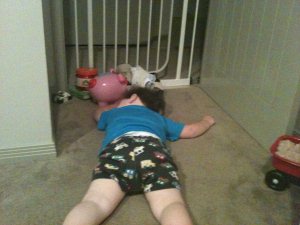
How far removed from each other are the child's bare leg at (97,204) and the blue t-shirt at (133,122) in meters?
0.24

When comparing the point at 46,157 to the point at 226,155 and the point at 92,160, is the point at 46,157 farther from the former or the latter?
the point at 226,155

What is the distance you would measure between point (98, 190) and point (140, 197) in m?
0.18

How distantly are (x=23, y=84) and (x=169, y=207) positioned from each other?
66cm

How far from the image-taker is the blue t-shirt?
1.26 metres

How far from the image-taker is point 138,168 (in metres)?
1.08

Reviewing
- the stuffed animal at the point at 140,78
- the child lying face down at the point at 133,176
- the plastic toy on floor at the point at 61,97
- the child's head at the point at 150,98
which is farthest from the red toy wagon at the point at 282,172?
the plastic toy on floor at the point at 61,97

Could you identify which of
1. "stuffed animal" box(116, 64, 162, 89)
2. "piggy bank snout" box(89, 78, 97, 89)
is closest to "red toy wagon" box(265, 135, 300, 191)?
"stuffed animal" box(116, 64, 162, 89)

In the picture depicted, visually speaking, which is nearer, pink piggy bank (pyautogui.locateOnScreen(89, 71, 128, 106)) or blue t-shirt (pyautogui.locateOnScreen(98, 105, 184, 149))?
blue t-shirt (pyautogui.locateOnScreen(98, 105, 184, 149))

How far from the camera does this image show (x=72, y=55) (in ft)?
8.64

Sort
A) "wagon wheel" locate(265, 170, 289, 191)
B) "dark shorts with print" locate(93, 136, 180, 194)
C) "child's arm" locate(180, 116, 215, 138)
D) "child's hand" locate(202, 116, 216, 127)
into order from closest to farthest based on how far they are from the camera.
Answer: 1. "dark shorts with print" locate(93, 136, 180, 194)
2. "wagon wheel" locate(265, 170, 289, 191)
3. "child's arm" locate(180, 116, 215, 138)
4. "child's hand" locate(202, 116, 216, 127)

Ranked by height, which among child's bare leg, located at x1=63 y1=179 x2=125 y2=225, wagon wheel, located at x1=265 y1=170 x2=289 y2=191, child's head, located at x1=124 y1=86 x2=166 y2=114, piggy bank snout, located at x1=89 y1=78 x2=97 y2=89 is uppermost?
child's head, located at x1=124 y1=86 x2=166 y2=114

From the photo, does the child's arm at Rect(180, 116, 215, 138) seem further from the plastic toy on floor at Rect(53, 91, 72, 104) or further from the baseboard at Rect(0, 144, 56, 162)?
the plastic toy on floor at Rect(53, 91, 72, 104)

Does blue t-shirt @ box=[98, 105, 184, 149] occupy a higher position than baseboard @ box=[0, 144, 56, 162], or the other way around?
blue t-shirt @ box=[98, 105, 184, 149]

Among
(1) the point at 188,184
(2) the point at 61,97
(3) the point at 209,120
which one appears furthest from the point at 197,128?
(2) the point at 61,97
